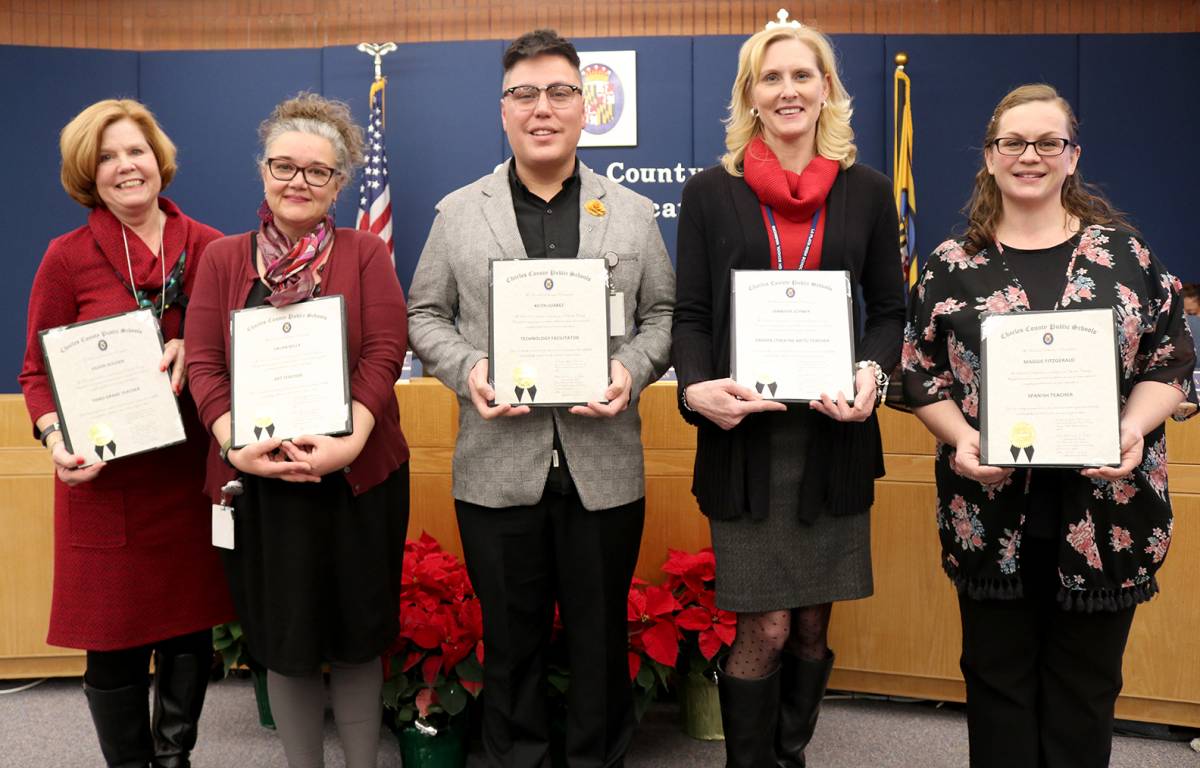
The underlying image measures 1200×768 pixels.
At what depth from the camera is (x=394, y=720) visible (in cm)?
246

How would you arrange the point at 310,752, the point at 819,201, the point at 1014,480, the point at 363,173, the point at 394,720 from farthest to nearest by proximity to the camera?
the point at 363,173
the point at 394,720
the point at 310,752
the point at 819,201
the point at 1014,480

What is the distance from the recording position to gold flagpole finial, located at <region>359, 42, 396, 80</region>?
19.2 ft

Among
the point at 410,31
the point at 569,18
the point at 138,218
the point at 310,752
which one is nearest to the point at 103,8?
the point at 410,31

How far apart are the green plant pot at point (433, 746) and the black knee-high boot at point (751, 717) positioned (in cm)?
83

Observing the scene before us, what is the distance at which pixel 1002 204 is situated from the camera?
1804mm

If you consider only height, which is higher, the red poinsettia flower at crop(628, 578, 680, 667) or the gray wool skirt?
the gray wool skirt

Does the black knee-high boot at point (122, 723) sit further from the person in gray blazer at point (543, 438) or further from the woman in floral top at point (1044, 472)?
the woman in floral top at point (1044, 472)

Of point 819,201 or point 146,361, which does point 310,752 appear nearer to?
point 146,361

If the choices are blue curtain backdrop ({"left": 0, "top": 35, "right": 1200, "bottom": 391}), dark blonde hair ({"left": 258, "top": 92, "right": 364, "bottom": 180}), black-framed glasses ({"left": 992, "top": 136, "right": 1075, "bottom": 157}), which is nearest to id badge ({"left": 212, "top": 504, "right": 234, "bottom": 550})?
dark blonde hair ({"left": 258, "top": 92, "right": 364, "bottom": 180})

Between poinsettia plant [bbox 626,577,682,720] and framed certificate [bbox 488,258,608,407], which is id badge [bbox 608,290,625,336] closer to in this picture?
framed certificate [bbox 488,258,608,407]

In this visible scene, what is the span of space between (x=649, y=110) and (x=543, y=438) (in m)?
4.33

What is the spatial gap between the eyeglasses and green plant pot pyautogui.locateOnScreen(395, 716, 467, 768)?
5.30ft

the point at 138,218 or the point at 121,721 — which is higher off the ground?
the point at 138,218

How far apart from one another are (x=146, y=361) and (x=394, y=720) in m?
1.16
